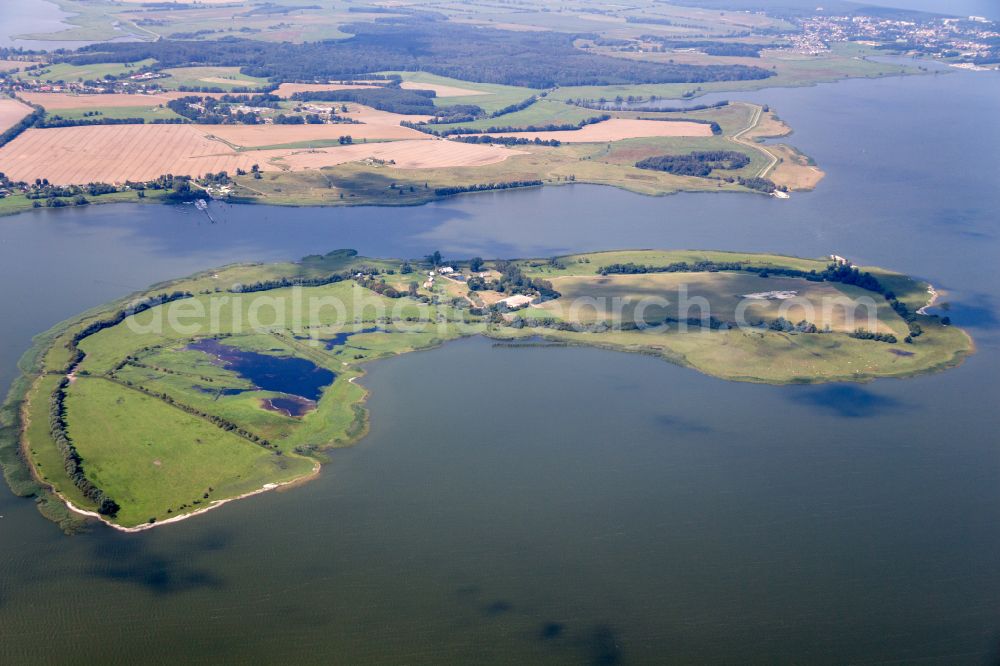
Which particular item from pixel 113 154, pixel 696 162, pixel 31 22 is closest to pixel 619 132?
pixel 696 162

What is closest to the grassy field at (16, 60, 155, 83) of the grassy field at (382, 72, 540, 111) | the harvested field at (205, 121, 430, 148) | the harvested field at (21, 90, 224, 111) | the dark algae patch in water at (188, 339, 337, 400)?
the harvested field at (21, 90, 224, 111)

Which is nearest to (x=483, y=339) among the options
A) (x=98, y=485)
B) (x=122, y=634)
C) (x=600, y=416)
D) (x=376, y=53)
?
Result: (x=600, y=416)

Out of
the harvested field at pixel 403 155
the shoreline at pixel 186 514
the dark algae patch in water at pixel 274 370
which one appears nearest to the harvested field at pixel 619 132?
the harvested field at pixel 403 155

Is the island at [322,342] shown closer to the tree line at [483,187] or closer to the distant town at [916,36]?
the tree line at [483,187]

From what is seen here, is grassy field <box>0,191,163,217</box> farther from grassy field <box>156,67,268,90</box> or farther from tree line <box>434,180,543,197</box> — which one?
grassy field <box>156,67,268,90</box>

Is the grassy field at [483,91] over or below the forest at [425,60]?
below

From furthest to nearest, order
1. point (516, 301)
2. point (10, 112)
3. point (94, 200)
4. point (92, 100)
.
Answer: point (92, 100)
point (10, 112)
point (94, 200)
point (516, 301)

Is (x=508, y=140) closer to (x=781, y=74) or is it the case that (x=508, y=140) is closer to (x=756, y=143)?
(x=756, y=143)
